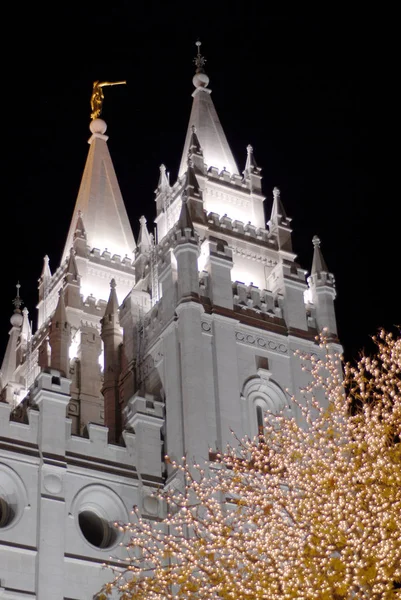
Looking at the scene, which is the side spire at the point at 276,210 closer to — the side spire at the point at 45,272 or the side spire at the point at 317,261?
the side spire at the point at 317,261

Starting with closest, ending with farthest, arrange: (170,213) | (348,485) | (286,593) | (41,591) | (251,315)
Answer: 1. (286,593)
2. (348,485)
3. (41,591)
4. (251,315)
5. (170,213)

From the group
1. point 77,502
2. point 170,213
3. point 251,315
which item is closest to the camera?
point 77,502

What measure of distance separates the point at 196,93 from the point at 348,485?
31919 mm

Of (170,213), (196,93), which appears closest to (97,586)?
(170,213)

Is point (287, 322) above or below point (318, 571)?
above

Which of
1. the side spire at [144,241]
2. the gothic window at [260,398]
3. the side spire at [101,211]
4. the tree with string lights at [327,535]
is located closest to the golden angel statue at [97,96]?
the side spire at [101,211]

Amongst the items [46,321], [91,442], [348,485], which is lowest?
[348,485]

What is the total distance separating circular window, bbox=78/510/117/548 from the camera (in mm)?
38125

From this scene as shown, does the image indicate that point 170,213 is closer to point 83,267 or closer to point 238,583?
point 83,267

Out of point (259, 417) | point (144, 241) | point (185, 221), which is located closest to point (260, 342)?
point (259, 417)

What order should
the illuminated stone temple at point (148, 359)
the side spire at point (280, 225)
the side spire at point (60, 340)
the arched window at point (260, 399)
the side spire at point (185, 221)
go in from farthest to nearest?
the side spire at point (280, 225) < the side spire at point (60, 340) < the side spire at point (185, 221) < the arched window at point (260, 399) < the illuminated stone temple at point (148, 359)

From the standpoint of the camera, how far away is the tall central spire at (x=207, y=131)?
50688 millimetres

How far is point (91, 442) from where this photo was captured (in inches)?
1543

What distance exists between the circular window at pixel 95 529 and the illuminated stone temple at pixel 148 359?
0.14 ft
